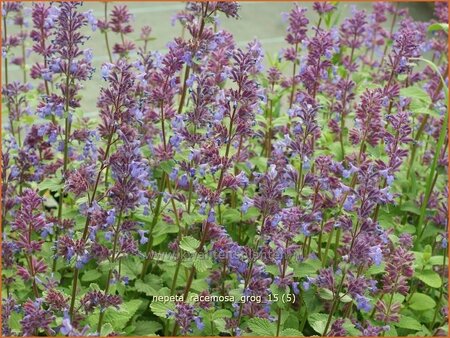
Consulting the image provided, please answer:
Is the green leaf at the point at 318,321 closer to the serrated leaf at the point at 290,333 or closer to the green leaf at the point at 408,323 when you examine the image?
the serrated leaf at the point at 290,333

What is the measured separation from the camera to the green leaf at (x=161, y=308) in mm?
2718

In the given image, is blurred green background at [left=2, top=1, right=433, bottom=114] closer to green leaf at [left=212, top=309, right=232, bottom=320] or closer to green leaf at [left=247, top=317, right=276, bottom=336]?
green leaf at [left=212, top=309, right=232, bottom=320]

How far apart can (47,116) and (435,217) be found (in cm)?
179

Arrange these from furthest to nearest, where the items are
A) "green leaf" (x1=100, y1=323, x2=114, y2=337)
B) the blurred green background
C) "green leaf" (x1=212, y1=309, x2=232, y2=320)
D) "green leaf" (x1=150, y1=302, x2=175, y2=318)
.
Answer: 1. the blurred green background
2. "green leaf" (x1=212, y1=309, x2=232, y2=320)
3. "green leaf" (x1=150, y1=302, x2=175, y2=318)
4. "green leaf" (x1=100, y1=323, x2=114, y2=337)

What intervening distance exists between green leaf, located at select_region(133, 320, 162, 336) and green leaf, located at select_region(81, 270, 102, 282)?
0.80 ft

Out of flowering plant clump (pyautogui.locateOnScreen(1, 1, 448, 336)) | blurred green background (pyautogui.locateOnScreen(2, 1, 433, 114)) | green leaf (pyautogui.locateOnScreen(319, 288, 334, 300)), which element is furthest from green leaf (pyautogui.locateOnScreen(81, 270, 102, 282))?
blurred green background (pyautogui.locateOnScreen(2, 1, 433, 114))

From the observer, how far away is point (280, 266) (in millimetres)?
2688

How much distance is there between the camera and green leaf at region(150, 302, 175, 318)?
2.72 meters

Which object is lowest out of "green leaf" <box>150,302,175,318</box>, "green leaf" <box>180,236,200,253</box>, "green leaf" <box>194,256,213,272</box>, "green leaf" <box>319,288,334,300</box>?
"green leaf" <box>150,302,175,318</box>

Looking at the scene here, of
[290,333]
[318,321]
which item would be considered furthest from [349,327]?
[290,333]

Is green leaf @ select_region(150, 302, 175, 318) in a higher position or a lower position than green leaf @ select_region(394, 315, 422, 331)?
higher

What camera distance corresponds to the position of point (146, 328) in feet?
9.87

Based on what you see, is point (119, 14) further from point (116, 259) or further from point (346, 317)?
point (346, 317)

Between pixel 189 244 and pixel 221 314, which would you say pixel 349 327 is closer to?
pixel 221 314
